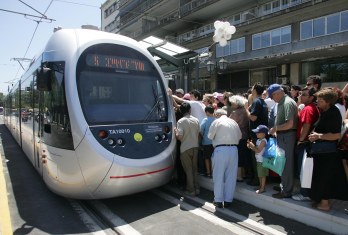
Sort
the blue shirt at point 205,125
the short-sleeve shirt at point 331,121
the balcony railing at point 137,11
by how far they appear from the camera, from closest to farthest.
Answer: the short-sleeve shirt at point 331,121
the blue shirt at point 205,125
the balcony railing at point 137,11

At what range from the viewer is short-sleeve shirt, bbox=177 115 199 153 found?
596cm

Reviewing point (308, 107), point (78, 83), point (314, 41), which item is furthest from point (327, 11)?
point (78, 83)

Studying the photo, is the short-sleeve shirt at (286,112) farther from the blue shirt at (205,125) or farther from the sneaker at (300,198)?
the blue shirt at (205,125)

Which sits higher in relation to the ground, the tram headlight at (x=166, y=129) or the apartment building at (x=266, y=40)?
the apartment building at (x=266, y=40)

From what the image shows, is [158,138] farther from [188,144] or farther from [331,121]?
→ [331,121]

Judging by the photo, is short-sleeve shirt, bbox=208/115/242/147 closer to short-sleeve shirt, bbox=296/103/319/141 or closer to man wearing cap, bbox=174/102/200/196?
man wearing cap, bbox=174/102/200/196

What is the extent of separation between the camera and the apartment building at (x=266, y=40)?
697 inches

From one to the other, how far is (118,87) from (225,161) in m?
2.21

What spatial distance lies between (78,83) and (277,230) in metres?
3.68

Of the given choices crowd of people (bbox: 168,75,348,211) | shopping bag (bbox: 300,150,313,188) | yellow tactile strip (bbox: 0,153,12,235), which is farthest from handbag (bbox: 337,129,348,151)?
yellow tactile strip (bbox: 0,153,12,235)

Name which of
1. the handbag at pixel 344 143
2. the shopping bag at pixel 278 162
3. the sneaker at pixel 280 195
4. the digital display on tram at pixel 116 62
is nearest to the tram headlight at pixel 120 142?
the digital display on tram at pixel 116 62

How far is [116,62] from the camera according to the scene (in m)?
5.79

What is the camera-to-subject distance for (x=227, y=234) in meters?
4.34

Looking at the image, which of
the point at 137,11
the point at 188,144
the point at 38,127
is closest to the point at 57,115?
the point at 38,127
